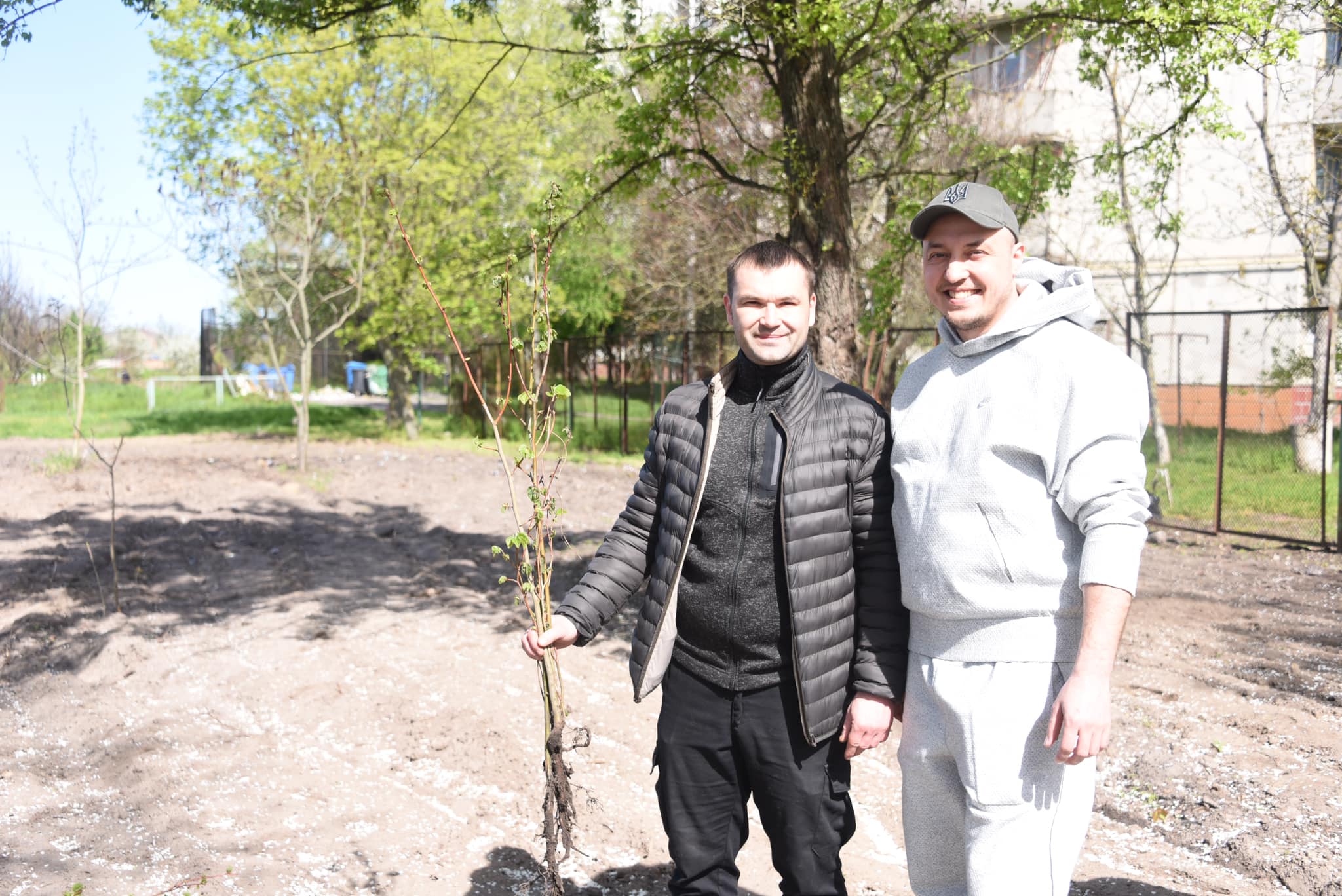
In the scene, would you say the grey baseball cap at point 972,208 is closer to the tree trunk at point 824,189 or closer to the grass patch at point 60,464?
the tree trunk at point 824,189

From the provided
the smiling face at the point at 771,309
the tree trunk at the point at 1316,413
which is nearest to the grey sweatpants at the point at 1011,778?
the smiling face at the point at 771,309

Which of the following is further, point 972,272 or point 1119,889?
point 1119,889

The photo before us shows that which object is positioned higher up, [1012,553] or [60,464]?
[1012,553]

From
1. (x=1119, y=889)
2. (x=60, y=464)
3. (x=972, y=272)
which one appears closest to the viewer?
(x=972, y=272)

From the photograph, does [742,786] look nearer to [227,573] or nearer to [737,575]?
[737,575]

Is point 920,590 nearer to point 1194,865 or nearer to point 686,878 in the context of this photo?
point 686,878

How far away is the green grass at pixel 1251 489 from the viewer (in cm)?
1096

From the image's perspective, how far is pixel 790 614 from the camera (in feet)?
7.76

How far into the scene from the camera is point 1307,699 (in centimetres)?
537

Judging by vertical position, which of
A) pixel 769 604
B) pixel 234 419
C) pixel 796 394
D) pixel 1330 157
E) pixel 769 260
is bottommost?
pixel 234 419

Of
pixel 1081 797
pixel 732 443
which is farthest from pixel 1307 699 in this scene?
pixel 732 443

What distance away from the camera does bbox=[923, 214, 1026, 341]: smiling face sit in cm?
217

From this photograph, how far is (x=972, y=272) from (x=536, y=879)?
249cm

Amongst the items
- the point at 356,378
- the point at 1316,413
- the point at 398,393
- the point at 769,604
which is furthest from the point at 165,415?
the point at 769,604
